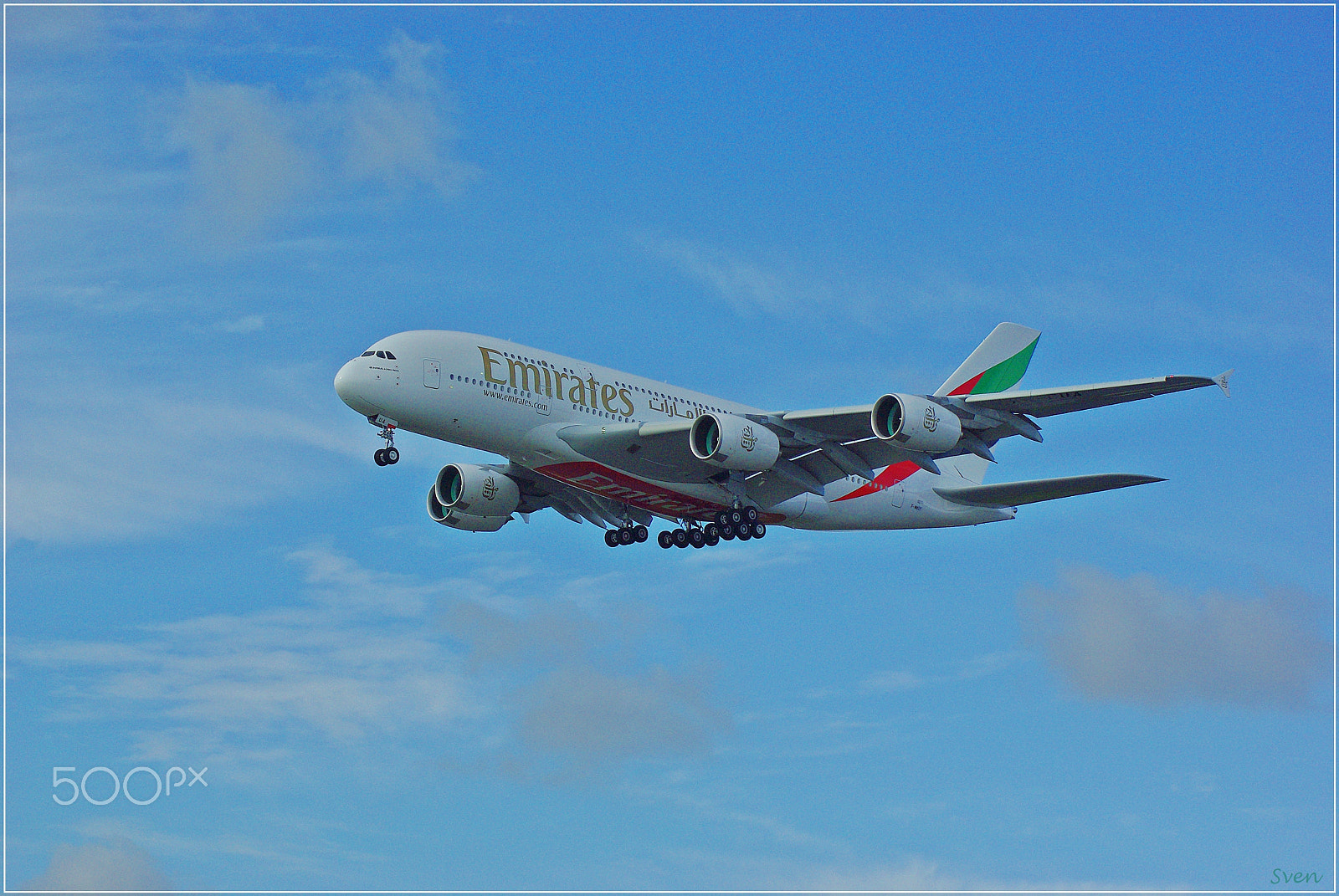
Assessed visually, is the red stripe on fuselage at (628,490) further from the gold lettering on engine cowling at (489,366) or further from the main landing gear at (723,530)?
the gold lettering on engine cowling at (489,366)

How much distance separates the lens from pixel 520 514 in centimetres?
5072

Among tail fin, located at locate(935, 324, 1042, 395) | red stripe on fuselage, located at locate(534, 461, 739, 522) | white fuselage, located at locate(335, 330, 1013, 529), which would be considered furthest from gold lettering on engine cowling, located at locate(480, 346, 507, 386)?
tail fin, located at locate(935, 324, 1042, 395)

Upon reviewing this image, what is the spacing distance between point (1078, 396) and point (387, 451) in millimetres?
18490

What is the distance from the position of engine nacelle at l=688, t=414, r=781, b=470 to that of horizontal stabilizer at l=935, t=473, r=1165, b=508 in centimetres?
961

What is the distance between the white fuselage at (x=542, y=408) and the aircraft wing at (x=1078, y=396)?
29.8 ft

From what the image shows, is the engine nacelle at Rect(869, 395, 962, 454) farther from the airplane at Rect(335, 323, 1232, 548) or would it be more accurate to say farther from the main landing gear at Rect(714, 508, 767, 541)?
the main landing gear at Rect(714, 508, 767, 541)

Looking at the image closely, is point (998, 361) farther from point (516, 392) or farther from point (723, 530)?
point (516, 392)

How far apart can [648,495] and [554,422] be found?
13.9ft

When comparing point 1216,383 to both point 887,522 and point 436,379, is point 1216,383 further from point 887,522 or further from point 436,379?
point 436,379

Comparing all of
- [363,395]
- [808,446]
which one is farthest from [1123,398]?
[363,395]

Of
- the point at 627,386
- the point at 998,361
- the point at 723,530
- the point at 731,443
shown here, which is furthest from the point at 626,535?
the point at 998,361

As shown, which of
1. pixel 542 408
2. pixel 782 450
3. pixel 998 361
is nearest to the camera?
pixel 542 408

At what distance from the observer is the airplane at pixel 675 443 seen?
41.5 meters

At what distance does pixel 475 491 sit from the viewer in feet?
161
